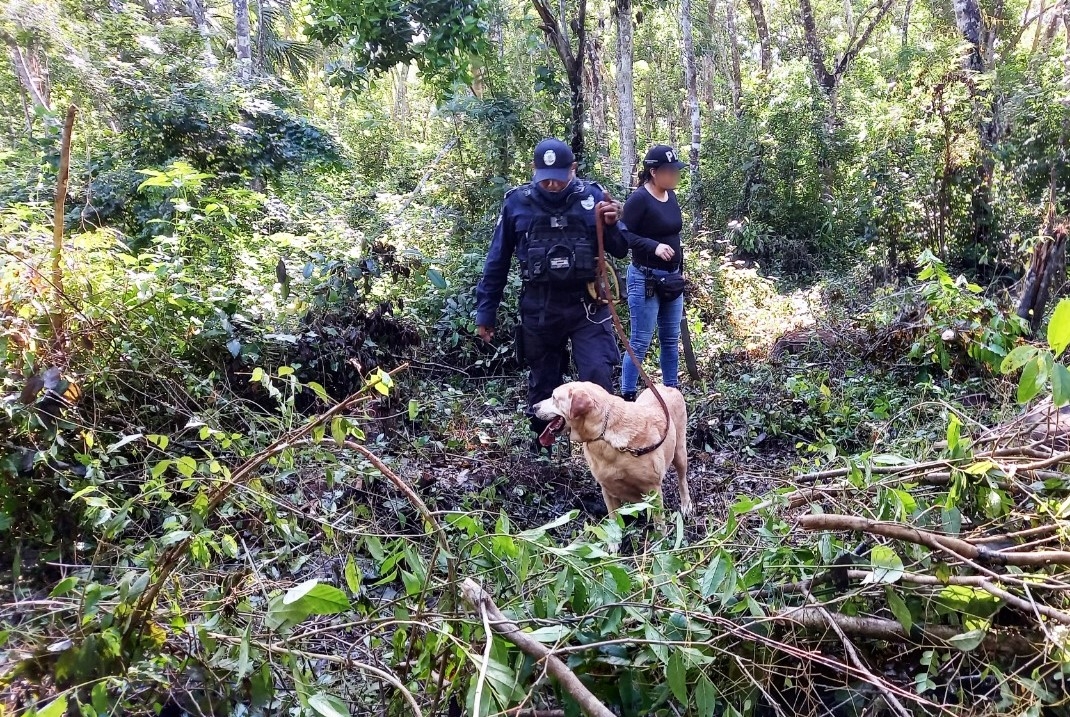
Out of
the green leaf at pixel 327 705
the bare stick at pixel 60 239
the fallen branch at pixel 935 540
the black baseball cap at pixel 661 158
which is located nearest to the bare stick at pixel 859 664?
the fallen branch at pixel 935 540

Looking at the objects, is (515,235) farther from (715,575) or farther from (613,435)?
(715,575)

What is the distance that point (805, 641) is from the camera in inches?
79.0

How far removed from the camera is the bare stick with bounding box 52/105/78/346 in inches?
113

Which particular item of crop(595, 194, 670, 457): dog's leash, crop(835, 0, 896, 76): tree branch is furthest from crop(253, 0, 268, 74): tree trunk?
crop(835, 0, 896, 76): tree branch

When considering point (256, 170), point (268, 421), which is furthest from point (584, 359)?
point (256, 170)

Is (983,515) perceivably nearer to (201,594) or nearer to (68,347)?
(201,594)

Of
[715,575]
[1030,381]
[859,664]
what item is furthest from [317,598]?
[1030,381]

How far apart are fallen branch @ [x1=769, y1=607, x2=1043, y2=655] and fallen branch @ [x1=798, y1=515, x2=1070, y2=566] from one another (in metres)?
0.21

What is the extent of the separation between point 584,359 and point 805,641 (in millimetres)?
3036

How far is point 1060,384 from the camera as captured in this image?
1825 millimetres

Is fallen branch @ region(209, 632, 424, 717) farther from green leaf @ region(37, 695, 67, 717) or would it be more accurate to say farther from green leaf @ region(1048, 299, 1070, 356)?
green leaf @ region(1048, 299, 1070, 356)

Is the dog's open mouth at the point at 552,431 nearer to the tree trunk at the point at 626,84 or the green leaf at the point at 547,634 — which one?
the green leaf at the point at 547,634

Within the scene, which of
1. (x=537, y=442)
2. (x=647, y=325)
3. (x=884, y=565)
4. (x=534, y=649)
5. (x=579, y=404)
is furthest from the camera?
(x=647, y=325)

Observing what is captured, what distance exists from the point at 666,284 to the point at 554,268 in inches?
41.4
